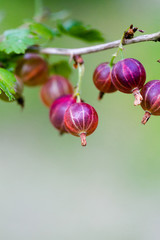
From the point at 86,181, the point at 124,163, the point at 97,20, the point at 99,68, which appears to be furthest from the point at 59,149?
the point at 99,68

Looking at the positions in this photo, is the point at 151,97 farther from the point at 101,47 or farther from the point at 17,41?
the point at 17,41

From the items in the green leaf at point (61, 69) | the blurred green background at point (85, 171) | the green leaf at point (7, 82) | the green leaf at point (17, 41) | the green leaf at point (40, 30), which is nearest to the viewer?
the green leaf at point (7, 82)

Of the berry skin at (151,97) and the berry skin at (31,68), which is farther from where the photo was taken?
the berry skin at (31,68)

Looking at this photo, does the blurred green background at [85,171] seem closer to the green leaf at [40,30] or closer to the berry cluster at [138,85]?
the green leaf at [40,30]

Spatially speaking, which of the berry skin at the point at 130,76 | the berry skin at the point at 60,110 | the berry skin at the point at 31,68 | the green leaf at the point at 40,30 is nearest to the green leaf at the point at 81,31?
the green leaf at the point at 40,30

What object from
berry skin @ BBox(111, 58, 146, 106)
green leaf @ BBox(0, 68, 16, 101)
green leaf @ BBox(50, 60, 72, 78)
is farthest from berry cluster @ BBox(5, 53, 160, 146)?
green leaf @ BBox(50, 60, 72, 78)
